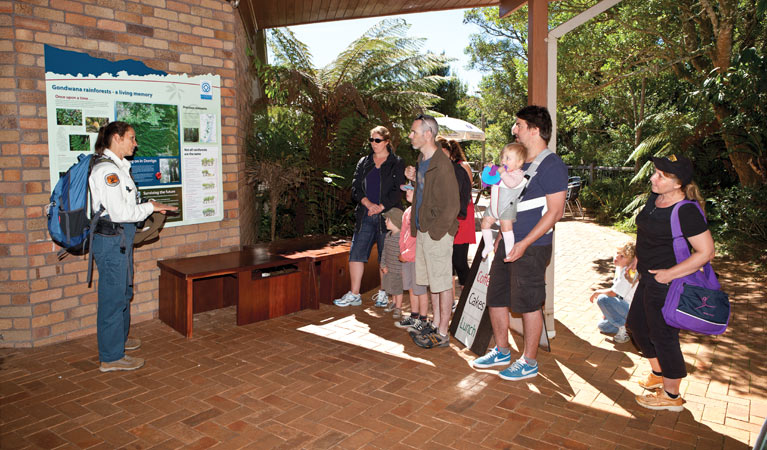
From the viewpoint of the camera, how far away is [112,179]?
169 inches

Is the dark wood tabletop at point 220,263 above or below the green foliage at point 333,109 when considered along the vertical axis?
below

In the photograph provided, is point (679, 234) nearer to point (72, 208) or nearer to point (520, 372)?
point (520, 372)

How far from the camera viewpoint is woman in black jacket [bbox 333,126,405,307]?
19.8ft

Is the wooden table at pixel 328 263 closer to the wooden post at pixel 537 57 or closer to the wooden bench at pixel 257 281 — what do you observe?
the wooden bench at pixel 257 281

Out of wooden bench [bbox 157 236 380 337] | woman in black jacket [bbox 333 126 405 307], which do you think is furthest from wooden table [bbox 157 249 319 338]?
woman in black jacket [bbox 333 126 405 307]

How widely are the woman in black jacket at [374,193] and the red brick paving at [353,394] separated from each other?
2.96 feet

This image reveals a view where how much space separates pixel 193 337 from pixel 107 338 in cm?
100

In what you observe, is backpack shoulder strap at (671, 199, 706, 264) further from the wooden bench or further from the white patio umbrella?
the white patio umbrella

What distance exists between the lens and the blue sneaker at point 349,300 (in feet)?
21.4

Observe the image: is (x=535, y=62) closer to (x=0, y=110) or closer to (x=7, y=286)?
(x=0, y=110)

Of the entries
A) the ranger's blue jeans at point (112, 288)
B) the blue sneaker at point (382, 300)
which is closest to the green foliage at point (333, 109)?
the blue sneaker at point (382, 300)

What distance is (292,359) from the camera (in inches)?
192

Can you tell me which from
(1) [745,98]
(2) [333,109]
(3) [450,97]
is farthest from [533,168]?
(3) [450,97]

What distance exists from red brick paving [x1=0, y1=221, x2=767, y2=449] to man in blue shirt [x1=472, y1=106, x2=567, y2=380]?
0.48m
